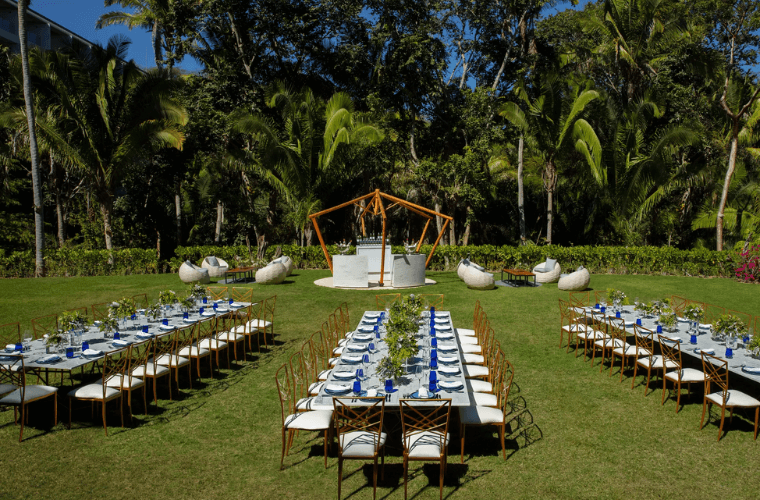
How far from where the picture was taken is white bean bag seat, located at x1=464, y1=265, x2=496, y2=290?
16.4 m

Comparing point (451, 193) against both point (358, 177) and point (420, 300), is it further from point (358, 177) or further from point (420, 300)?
point (420, 300)

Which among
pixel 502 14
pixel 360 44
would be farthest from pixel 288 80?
pixel 502 14

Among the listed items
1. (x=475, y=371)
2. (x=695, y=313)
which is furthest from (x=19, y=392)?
(x=695, y=313)

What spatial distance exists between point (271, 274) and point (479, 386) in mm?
11666

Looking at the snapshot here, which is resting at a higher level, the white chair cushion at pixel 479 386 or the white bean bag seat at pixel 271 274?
the white bean bag seat at pixel 271 274

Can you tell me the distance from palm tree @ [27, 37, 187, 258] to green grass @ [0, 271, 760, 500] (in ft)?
50.8

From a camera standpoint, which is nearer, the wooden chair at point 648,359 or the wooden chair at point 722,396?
the wooden chair at point 722,396

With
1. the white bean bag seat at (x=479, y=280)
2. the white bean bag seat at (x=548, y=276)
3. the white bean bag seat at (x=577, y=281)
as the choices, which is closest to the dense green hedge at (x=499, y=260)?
the white bean bag seat at (x=548, y=276)

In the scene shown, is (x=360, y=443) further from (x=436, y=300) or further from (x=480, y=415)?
(x=436, y=300)

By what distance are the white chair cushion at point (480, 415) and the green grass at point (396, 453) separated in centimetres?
47

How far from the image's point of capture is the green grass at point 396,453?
514cm

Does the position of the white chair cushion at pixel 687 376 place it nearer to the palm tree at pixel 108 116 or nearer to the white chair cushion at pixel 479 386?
the white chair cushion at pixel 479 386

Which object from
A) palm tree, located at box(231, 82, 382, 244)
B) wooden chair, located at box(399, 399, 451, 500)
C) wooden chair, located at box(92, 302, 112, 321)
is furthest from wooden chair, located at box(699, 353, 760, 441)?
palm tree, located at box(231, 82, 382, 244)

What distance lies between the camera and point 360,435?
17.5ft
